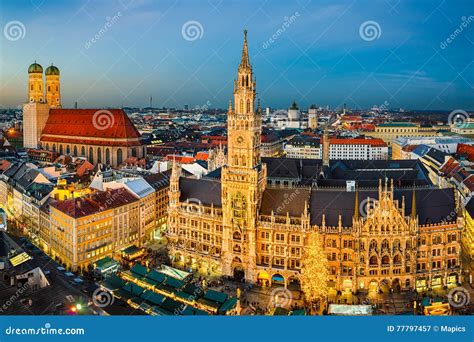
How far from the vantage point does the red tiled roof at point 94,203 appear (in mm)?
32188

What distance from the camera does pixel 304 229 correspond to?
28.6 meters

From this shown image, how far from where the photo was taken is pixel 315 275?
25078 millimetres

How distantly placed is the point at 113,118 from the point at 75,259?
3540 centimetres

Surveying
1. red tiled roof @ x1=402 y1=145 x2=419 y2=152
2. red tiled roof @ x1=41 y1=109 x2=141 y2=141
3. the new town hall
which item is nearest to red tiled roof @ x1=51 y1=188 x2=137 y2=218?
the new town hall

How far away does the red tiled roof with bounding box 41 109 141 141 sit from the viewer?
63319 millimetres

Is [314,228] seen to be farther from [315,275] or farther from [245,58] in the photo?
[245,58]

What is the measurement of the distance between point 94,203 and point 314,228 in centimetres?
1470

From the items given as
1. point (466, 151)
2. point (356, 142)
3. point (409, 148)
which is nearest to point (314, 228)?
point (466, 151)

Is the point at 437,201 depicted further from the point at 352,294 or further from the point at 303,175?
the point at 303,175

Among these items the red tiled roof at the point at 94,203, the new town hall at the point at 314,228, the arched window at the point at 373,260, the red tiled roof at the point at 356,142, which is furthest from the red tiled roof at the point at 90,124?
the arched window at the point at 373,260

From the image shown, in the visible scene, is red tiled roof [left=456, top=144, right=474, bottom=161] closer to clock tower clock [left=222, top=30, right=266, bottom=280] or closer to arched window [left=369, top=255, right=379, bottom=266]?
arched window [left=369, top=255, right=379, bottom=266]

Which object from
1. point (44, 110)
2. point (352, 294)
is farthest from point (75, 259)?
point (44, 110)

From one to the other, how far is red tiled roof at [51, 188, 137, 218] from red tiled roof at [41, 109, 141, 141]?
2717cm

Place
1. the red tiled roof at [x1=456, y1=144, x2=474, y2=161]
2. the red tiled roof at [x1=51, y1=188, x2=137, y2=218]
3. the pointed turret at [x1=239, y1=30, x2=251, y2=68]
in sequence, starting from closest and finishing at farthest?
the pointed turret at [x1=239, y1=30, x2=251, y2=68], the red tiled roof at [x1=51, y1=188, x2=137, y2=218], the red tiled roof at [x1=456, y1=144, x2=474, y2=161]
